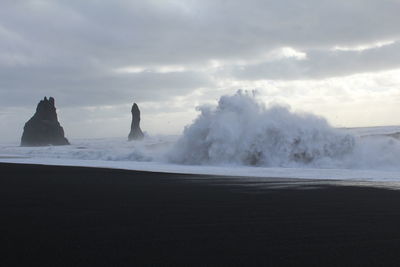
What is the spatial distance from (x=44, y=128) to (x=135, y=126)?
571 inches

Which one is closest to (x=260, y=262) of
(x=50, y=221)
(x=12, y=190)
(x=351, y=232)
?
(x=351, y=232)

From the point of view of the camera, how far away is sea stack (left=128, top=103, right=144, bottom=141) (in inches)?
2632

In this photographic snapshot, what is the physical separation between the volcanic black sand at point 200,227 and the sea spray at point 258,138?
1057 cm

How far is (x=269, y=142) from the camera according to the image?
19312 millimetres

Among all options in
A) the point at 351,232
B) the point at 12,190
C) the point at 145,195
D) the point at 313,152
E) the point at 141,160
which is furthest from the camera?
the point at 141,160

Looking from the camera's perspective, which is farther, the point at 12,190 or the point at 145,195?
the point at 12,190

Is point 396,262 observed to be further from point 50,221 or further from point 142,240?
point 50,221

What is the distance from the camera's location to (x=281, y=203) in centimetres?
644

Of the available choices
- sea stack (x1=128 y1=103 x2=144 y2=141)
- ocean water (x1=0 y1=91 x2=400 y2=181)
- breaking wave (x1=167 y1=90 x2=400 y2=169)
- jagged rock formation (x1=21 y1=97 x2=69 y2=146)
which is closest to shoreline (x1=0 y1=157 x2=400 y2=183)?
ocean water (x1=0 y1=91 x2=400 y2=181)

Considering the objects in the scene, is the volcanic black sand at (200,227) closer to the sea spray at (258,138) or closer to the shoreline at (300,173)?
the shoreline at (300,173)

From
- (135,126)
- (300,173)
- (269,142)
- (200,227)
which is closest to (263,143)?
(269,142)

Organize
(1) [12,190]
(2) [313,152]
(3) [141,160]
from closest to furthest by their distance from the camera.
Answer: (1) [12,190], (2) [313,152], (3) [141,160]

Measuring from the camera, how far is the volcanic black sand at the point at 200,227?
11.3 feet

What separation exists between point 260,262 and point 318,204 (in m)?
3.35
